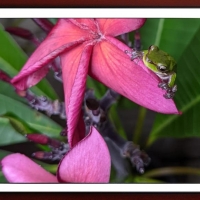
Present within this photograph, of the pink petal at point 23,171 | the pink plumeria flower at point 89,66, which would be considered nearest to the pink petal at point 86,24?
the pink plumeria flower at point 89,66

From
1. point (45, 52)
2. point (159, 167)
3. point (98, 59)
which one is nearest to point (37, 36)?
point (45, 52)

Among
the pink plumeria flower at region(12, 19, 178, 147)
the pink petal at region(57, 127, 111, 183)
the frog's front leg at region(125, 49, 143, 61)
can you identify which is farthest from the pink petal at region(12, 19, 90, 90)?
the pink petal at region(57, 127, 111, 183)

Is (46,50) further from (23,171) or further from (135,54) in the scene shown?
(23,171)

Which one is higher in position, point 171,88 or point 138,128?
point 171,88

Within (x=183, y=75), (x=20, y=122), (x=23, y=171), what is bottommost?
(x=23, y=171)

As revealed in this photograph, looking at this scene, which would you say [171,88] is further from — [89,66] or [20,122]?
[20,122]

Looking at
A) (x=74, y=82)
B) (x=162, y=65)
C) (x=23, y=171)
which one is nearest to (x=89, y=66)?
(x=74, y=82)
